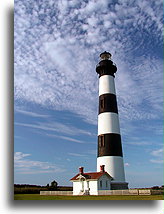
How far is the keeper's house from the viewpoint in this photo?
10688 millimetres

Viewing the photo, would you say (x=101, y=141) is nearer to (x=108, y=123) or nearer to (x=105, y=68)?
(x=108, y=123)

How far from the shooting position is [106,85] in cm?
1249

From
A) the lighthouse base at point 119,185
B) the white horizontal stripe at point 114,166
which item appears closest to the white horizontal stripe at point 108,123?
the white horizontal stripe at point 114,166

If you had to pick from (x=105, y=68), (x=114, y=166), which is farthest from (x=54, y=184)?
(x=105, y=68)

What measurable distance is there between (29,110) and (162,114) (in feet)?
13.2

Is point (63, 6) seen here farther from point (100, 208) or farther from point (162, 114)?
point (100, 208)

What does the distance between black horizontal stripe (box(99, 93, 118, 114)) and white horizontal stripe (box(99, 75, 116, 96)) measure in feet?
0.71

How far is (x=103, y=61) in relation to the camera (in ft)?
39.9

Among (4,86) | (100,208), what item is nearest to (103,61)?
(4,86)

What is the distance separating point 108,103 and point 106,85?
0.94 metres

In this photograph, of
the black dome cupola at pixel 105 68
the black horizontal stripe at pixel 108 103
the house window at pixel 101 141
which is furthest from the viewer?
the black dome cupola at pixel 105 68

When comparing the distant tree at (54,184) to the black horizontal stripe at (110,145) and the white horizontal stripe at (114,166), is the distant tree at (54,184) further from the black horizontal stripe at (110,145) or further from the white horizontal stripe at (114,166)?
the black horizontal stripe at (110,145)

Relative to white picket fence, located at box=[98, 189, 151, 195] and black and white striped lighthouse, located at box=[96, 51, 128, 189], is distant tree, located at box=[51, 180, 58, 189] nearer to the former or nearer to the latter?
white picket fence, located at box=[98, 189, 151, 195]

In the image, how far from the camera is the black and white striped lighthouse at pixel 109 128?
36.6 ft
